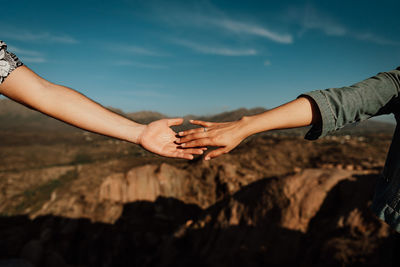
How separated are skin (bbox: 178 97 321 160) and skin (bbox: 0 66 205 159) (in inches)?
11.2

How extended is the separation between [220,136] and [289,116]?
1.98ft

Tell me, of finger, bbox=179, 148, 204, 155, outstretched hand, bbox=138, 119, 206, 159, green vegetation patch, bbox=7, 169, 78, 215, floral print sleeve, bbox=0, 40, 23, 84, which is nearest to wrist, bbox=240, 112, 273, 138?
finger, bbox=179, 148, 204, 155

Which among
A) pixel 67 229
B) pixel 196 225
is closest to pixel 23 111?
pixel 67 229

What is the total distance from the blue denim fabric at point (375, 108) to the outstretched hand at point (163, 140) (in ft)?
4.61

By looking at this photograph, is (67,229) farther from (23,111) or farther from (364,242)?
(23,111)

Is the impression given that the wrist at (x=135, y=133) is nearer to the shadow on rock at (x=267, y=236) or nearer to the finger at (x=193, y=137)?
the finger at (x=193, y=137)

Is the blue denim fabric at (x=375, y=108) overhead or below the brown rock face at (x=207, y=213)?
overhead

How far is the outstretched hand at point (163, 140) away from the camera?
2.49m

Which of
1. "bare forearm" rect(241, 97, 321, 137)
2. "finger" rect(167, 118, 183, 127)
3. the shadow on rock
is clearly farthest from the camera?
the shadow on rock

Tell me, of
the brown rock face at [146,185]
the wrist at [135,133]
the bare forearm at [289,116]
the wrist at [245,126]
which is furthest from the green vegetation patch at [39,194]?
the bare forearm at [289,116]

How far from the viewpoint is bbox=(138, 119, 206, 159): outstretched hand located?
2.49 m

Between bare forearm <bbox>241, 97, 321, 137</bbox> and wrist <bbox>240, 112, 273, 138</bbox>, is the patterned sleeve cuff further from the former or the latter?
wrist <bbox>240, 112, 273, 138</bbox>

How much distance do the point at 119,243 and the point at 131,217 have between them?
1.95 metres

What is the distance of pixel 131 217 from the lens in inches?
496
